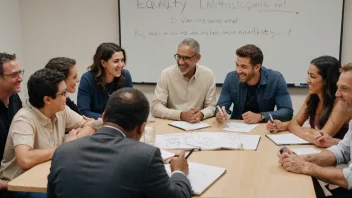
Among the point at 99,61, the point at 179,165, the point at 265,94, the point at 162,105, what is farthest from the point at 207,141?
the point at 99,61

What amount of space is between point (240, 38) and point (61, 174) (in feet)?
10.0

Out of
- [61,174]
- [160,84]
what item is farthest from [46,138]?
[160,84]

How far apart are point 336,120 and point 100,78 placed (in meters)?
1.93

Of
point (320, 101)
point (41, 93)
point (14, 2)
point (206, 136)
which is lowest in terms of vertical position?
point (206, 136)

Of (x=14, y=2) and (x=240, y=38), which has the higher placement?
(x=14, y=2)

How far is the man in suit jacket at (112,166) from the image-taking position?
1.20 meters

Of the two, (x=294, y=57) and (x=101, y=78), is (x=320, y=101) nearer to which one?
(x=294, y=57)

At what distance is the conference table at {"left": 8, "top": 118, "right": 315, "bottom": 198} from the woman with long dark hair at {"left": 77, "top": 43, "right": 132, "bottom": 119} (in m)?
1.32

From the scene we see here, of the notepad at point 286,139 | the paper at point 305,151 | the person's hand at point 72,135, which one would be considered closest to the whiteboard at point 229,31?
the notepad at point 286,139

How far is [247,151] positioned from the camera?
211 cm

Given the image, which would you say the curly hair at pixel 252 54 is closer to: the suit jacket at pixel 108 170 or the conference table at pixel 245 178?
the conference table at pixel 245 178

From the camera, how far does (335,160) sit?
1997 millimetres

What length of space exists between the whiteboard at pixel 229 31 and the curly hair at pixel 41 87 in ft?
7.25

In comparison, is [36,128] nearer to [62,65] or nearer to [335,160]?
[62,65]
